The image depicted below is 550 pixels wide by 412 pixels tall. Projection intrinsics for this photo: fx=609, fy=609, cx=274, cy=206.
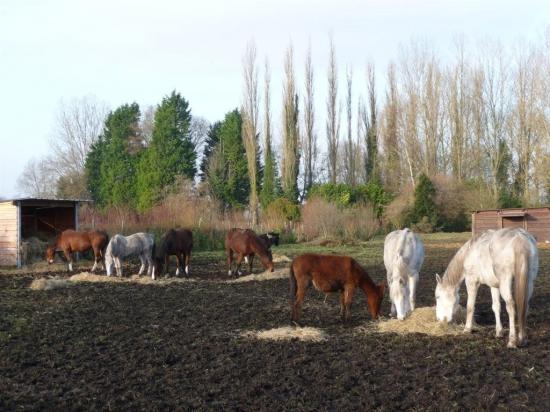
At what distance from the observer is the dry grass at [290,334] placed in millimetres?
8422

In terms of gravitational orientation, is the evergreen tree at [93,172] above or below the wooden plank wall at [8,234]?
above

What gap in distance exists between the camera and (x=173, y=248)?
16641 millimetres

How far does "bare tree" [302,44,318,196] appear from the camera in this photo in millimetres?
45625

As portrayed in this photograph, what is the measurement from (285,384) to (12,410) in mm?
2599

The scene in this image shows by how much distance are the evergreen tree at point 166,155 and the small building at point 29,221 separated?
59.9 feet

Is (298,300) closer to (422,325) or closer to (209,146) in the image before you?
(422,325)

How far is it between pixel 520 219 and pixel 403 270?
25615 mm

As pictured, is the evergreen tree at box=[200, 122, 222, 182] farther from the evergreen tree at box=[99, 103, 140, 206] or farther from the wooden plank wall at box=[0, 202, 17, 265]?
the wooden plank wall at box=[0, 202, 17, 265]

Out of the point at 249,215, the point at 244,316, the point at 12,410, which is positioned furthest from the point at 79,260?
the point at 249,215

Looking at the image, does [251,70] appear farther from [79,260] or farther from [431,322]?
[431,322]

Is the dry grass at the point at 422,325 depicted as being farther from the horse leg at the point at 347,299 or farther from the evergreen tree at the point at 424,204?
the evergreen tree at the point at 424,204

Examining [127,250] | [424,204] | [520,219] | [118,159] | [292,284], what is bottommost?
[292,284]

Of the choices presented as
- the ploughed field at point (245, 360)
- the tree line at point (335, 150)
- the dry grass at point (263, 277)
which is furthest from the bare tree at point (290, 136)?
the ploughed field at point (245, 360)

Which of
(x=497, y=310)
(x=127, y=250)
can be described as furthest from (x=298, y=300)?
(x=127, y=250)
